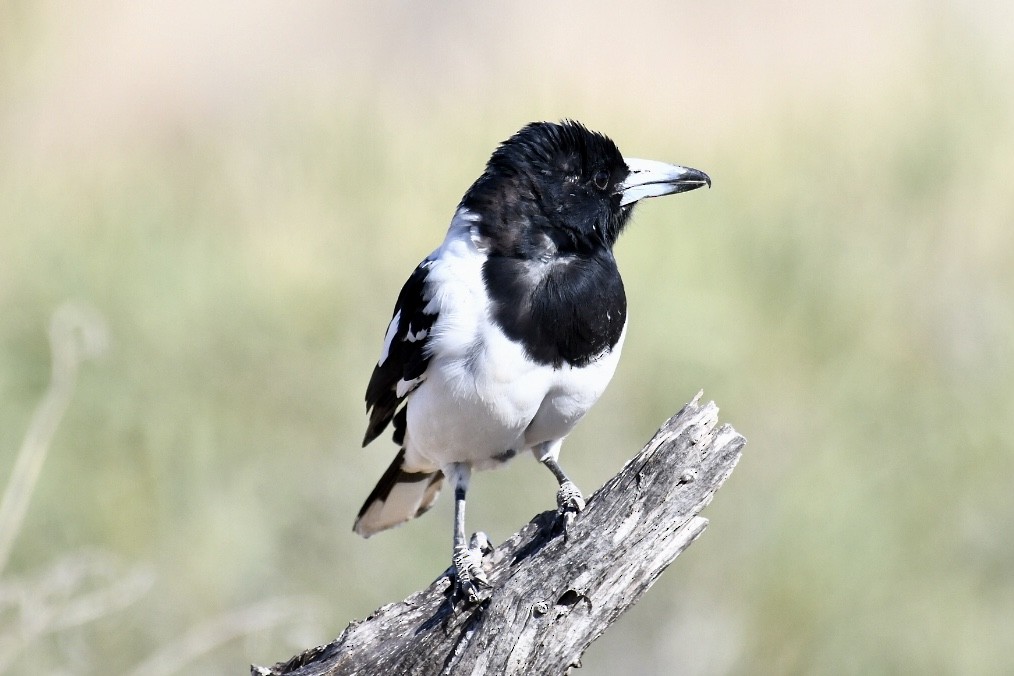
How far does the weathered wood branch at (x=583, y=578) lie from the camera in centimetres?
354

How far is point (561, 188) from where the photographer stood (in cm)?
435

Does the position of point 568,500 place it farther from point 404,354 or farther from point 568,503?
point 404,354

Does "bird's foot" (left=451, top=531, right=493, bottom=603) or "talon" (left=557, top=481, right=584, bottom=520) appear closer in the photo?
"bird's foot" (left=451, top=531, right=493, bottom=603)

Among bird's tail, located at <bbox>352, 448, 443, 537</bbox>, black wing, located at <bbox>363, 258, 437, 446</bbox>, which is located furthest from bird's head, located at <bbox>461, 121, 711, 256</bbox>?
bird's tail, located at <bbox>352, 448, 443, 537</bbox>

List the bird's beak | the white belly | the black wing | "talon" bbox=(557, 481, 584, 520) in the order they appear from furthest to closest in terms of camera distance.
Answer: the bird's beak < the black wing < the white belly < "talon" bbox=(557, 481, 584, 520)

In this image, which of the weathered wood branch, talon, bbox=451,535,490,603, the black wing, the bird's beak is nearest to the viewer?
the weathered wood branch

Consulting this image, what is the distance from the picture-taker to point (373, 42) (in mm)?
11516

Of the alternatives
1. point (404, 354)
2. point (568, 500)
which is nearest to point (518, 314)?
point (404, 354)

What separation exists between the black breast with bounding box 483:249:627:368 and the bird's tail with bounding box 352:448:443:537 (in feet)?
3.78

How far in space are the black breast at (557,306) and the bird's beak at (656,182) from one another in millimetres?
378

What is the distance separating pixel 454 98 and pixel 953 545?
395cm

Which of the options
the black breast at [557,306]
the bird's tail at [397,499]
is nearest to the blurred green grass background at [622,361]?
the bird's tail at [397,499]

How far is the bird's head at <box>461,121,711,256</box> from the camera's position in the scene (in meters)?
4.29

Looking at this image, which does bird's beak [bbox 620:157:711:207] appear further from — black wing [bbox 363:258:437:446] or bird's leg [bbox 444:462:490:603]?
bird's leg [bbox 444:462:490:603]
